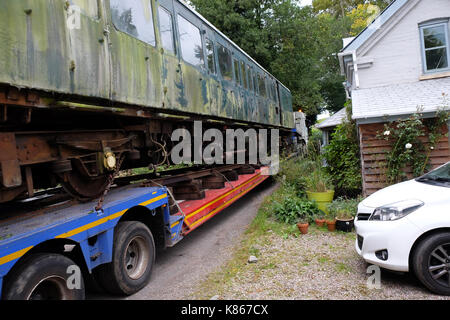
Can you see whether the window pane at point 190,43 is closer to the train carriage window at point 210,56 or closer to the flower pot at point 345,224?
the train carriage window at point 210,56

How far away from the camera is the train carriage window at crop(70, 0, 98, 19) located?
3335 mm

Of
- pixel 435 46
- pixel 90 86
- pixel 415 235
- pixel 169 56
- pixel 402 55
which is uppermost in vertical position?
pixel 435 46

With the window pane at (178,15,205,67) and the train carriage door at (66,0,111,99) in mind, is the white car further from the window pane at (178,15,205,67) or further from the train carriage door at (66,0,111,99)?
the window pane at (178,15,205,67)

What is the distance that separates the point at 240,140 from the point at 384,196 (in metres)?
6.03

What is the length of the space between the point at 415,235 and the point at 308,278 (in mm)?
1399

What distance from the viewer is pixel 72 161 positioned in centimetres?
384

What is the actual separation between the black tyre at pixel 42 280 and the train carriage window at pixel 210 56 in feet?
16.8

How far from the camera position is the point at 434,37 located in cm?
931

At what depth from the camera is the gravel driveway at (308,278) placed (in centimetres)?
376

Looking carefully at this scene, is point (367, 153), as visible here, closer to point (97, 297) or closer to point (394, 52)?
point (394, 52)

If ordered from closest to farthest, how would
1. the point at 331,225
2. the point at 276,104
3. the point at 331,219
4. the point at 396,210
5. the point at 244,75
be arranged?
the point at 396,210, the point at 331,225, the point at 331,219, the point at 244,75, the point at 276,104

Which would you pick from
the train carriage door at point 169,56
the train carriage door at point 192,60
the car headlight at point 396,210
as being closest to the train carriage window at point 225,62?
the train carriage door at point 192,60

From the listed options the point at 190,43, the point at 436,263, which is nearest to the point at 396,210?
the point at 436,263

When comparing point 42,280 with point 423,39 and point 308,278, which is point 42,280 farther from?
point 423,39
